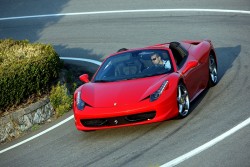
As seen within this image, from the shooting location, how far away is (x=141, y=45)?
1881 centimetres

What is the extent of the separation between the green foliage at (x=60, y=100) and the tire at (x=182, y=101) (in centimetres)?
311

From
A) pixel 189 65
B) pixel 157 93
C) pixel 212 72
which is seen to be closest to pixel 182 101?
pixel 157 93

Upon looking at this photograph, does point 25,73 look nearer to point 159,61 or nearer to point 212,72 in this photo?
point 159,61

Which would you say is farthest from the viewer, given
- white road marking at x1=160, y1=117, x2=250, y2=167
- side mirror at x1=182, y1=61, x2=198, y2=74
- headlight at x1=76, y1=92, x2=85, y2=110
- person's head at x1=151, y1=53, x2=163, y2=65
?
person's head at x1=151, y1=53, x2=163, y2=65

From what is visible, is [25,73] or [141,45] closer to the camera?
[25,73]

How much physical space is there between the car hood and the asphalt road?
616 millimetres

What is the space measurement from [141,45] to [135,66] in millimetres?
Answer: 6680

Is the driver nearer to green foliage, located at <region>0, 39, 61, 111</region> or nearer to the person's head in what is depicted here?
the person's head

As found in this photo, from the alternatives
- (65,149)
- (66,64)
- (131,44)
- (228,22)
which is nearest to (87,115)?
(65,149)

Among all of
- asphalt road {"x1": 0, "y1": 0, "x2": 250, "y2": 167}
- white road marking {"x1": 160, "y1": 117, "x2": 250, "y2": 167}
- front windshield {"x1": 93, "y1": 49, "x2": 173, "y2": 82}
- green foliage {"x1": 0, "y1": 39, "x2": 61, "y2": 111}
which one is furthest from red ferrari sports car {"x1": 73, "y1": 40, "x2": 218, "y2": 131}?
green foliage {"x1": 0, "y1": 39, "x2": 61, "y2": 111}

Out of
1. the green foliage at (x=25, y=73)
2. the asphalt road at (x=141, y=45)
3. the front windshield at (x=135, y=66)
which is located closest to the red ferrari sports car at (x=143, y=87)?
the front windshield at (x=135, y=66)

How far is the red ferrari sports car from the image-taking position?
10.8 metres

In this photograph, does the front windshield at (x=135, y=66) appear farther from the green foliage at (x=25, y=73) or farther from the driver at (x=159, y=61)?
the green foliage at (x=25, y=73)

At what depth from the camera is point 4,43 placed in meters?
17.3
